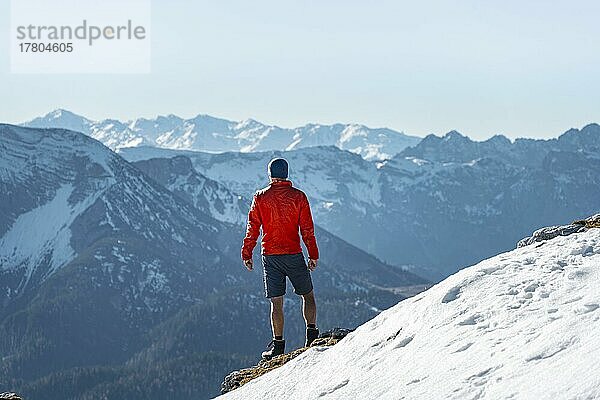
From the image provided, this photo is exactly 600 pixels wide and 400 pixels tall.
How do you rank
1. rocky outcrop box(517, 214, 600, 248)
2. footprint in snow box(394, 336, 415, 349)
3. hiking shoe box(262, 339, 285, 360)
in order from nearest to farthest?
footprint in snow box(394, 336, 415, 349) → rocky outcrop box(517, 214, 600, 248) → hiking shoe box(262, 339, 285, 360)

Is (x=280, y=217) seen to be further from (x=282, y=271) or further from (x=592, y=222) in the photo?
(x=592, y=222)

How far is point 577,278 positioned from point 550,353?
295 cm

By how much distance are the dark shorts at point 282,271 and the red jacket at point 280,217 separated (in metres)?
0.15

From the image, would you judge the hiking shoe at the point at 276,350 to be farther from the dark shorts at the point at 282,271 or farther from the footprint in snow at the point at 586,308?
the footprint in snow at the point at 586,308

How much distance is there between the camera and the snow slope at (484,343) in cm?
969

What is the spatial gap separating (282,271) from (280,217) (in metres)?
1.33

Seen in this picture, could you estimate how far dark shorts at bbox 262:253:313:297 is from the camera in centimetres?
1759

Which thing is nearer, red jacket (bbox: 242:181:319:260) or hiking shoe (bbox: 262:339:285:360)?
red jacket (bbox: 242:181:319:260)

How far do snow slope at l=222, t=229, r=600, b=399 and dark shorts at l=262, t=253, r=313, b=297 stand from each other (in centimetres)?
270

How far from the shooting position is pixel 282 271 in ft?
58.2

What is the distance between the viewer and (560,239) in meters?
15.5

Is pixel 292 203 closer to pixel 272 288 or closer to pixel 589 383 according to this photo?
pixel 272 288

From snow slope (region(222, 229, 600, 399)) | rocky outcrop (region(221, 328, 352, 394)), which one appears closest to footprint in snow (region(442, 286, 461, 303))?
snow slope (region(222, 229, 600, 399))

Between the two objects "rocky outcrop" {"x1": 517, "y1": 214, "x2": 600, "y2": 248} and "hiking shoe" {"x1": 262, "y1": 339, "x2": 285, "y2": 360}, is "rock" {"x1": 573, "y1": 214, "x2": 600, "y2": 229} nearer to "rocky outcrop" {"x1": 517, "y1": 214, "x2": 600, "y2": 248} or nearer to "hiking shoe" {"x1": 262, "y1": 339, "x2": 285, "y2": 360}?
"rocky outcrop" {"x1": 517, "y1": 214, "x2": 600, "y2": 248}
